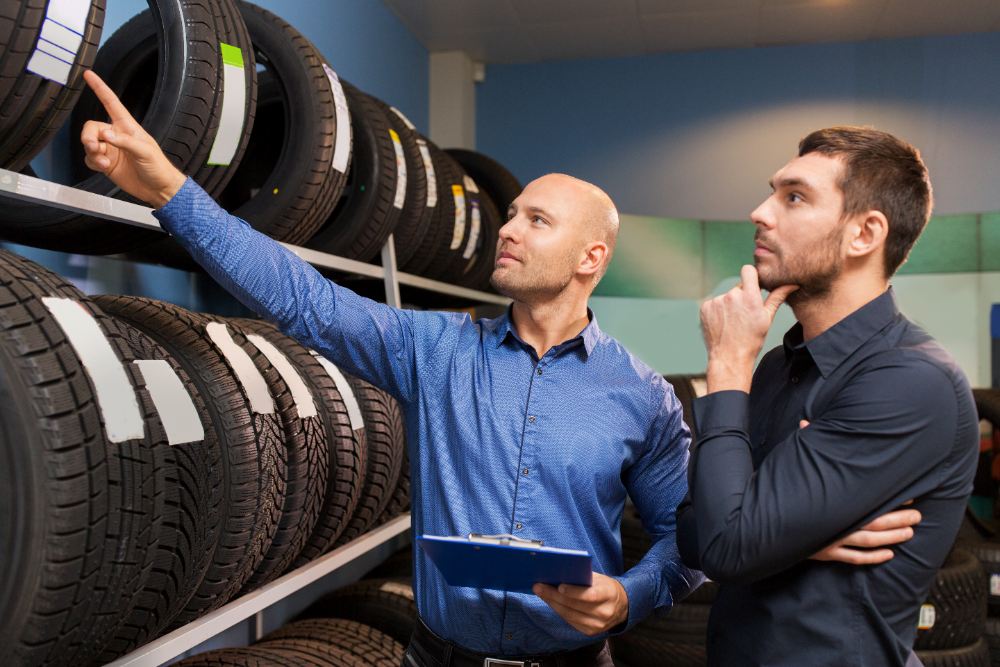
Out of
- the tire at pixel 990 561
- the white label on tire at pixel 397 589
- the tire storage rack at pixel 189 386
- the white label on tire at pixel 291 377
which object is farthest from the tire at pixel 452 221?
the tire at pixel 990 561

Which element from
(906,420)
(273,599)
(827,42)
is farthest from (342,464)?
(827,42)

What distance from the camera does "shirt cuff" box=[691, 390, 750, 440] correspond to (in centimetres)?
139

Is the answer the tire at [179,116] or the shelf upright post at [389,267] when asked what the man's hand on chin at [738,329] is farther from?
the shelf upright post at [389,267]

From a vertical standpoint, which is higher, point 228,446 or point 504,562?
point 228,446

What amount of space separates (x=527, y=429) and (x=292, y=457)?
667mm

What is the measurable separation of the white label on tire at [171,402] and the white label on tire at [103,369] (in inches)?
3.0

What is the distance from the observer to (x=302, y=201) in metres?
2.45

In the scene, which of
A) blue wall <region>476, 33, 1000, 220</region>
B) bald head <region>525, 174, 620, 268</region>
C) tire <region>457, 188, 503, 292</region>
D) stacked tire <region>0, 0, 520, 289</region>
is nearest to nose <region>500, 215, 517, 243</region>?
bald head <region>525, 174, 620, 268</region>

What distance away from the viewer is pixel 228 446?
187 centimetres

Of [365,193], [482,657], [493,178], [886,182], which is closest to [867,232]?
[886,182]

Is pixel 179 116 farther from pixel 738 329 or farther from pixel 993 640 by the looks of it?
pixel 993 640

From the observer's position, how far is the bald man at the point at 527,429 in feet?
5.89

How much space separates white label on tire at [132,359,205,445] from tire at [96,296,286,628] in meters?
0.12

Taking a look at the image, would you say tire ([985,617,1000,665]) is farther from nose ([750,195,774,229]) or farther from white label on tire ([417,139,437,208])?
nose ([750,195,774,229])
